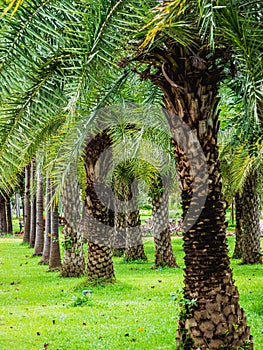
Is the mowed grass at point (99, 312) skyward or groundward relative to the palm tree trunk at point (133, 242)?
groundward

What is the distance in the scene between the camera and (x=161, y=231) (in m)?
16.1

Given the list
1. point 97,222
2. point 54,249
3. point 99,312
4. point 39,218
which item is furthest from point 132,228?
point 99,312

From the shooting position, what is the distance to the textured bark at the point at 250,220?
1625 cm

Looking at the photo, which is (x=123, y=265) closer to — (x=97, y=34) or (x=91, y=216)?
(x=91, y=216)

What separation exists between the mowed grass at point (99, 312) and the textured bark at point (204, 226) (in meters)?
0.98

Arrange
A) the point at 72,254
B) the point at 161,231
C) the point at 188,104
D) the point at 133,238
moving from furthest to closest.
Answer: the point at 133,238
the point at 161,231
the point at 72,254
the point at 188,104

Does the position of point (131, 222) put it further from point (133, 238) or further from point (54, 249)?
point (54, 249)

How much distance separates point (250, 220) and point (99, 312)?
881cm

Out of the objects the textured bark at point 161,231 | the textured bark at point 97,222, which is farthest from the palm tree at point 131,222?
the textured bark at point 97,222

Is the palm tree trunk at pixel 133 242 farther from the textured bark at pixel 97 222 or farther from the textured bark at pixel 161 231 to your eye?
the textured bark at pixel 97 222

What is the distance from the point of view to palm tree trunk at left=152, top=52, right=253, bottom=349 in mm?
5555

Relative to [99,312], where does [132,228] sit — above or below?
above

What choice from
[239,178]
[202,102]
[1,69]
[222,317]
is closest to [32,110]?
[1,69]

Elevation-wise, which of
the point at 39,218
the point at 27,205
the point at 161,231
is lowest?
the point at 161,231
